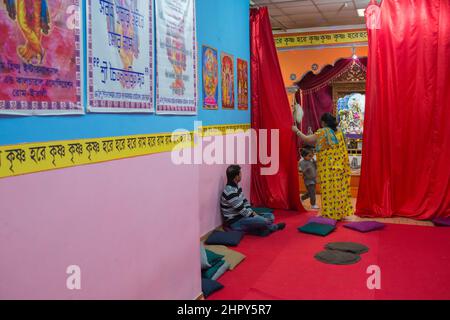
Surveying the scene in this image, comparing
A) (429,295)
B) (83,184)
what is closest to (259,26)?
(429,295)

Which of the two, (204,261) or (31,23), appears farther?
(204,261)

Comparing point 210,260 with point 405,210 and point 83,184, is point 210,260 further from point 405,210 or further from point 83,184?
point 405,210

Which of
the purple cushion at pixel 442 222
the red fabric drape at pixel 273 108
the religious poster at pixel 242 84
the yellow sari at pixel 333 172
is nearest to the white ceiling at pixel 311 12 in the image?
the red fabric drape at pixel 273 108

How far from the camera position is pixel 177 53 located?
8.23 ft

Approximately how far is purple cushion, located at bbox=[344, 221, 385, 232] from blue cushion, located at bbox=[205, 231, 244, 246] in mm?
1242

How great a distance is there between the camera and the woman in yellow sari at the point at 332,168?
15.3 ft

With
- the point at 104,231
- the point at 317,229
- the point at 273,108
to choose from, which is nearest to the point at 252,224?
the point at 317,229

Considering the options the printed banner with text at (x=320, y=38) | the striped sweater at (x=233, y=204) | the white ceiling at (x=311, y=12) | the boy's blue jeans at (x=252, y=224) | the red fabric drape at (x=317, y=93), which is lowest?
the boy's blue jeans at (x=252, y=224)

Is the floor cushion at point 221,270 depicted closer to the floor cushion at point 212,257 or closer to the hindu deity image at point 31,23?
the floor cushion at point 212,257

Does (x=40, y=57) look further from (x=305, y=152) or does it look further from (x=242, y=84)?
(x=305, y=152)

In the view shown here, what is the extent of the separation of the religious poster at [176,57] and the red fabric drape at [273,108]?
8.94 feet

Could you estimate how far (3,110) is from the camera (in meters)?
1.45

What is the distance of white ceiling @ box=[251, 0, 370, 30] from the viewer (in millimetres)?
6066

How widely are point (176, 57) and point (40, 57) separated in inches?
40.0
